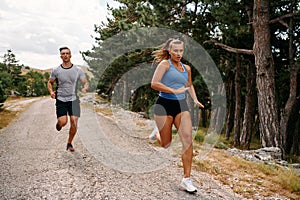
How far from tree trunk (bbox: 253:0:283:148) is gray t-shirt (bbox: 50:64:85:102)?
280 inches

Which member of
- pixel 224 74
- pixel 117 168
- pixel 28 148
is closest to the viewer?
pixel 117 168

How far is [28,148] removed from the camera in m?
6.95

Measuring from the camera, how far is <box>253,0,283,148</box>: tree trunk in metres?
10.5

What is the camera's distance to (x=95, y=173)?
4.80 metres

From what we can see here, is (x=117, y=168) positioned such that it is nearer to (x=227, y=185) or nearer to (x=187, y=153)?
(x=187, y=153)

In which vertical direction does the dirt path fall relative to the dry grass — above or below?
above

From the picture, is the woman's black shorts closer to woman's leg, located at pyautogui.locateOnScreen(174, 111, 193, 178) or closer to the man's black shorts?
woman's leg, located at pyautogui.locateOnScreen(174, 111, 193, 178)

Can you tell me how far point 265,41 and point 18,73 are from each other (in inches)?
2504

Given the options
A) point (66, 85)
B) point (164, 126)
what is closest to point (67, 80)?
point (66, 85)

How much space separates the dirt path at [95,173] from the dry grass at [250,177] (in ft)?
0.99

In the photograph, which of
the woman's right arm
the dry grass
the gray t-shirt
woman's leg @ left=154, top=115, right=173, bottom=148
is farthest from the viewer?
the gray t-shirt

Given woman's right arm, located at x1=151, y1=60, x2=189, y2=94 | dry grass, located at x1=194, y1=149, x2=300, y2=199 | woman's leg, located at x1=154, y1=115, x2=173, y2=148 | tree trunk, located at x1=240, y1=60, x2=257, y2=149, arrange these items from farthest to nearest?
tree trunk, located at x1=240, y1=60, x2=257, y2=149 → dry grass, located at x1=194, y1=149, x2=300, y2=199 → woman's leg, located at x1=154, y1=115, x2=173, y2=148 → woman's right arm, located at x1=151, y1=60, x2=189, y2=94

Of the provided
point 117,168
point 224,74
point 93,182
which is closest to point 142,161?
point 117,168

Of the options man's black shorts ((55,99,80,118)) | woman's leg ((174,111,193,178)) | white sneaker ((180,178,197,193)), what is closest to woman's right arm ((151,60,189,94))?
woman's leg ((174,111,193,178))
